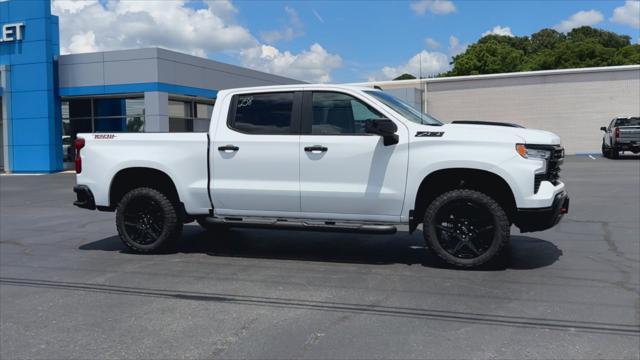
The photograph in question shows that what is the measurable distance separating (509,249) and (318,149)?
287cm

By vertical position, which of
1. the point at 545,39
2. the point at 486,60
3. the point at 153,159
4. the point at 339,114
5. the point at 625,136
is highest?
the point at 545,39

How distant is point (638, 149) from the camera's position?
26844 millimetres

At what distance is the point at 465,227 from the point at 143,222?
4.08 m

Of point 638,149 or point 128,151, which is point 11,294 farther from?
point 638,149

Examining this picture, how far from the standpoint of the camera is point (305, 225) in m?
7.07

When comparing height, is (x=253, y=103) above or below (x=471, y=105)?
below

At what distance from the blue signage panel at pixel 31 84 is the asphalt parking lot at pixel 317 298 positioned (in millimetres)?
20411

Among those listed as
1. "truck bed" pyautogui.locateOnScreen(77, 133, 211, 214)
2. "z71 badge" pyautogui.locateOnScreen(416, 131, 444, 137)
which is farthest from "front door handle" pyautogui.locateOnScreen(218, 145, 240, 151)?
"z71 badge" pyautogui.locateOnScreen(416, 131, 444, 137)

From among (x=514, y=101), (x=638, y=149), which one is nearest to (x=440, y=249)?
(x=638, y=149)

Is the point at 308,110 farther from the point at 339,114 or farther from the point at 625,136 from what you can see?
the point at 625,136

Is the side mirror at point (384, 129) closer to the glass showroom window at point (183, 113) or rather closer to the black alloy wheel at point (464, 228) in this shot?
the black alloy wheel at point (464, 228)

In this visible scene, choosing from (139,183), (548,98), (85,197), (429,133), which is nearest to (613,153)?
(548,98)

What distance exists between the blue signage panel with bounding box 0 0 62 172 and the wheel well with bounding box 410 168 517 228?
24926 mm

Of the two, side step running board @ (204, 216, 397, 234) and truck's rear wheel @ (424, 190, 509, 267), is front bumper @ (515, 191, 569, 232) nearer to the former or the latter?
truck's rear wheel @ (424, 190, 509, 267)
